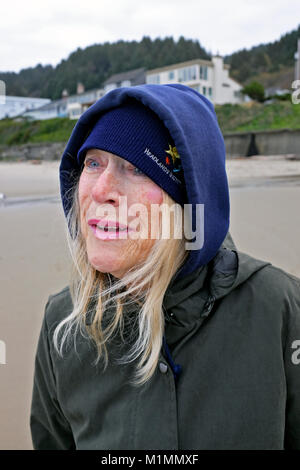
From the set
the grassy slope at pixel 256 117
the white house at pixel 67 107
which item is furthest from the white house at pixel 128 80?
the grassy slope at pixel 256 117

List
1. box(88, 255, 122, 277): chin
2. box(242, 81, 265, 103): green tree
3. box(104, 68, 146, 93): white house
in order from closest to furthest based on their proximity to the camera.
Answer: box(88, 255, 122, 277): chin
box(242, 81, 265, 103): green tree
box(104, 68, 146, 93): white house

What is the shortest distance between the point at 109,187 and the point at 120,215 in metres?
0.11

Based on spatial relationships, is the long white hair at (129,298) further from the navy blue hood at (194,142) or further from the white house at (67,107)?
the white house at (67,107)

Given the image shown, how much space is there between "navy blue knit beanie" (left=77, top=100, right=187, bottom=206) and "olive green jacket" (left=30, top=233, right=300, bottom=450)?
0.36 m

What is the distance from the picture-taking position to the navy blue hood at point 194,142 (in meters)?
1.21

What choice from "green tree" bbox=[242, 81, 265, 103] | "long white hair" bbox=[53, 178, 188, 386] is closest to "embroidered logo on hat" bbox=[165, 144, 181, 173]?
"long white hair" bbox=[53, 178, 188, 386]

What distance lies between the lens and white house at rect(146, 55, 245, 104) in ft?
148

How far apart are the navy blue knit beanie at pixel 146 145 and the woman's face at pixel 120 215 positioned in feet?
0.13

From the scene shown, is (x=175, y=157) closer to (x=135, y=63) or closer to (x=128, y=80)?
(x=128, y=80)

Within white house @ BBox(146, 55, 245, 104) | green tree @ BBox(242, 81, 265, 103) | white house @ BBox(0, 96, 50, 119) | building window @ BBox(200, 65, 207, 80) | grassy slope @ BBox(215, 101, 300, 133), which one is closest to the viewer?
grassy slope @ BBox(215, 101, 300, 133)

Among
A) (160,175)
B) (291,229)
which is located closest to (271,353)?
(160,175)

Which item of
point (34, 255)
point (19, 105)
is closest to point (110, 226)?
point (34, 255)

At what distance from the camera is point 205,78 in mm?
46312

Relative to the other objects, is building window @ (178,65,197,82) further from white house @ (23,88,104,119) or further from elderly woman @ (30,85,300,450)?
elderly woman @ (30,85,300,450)
